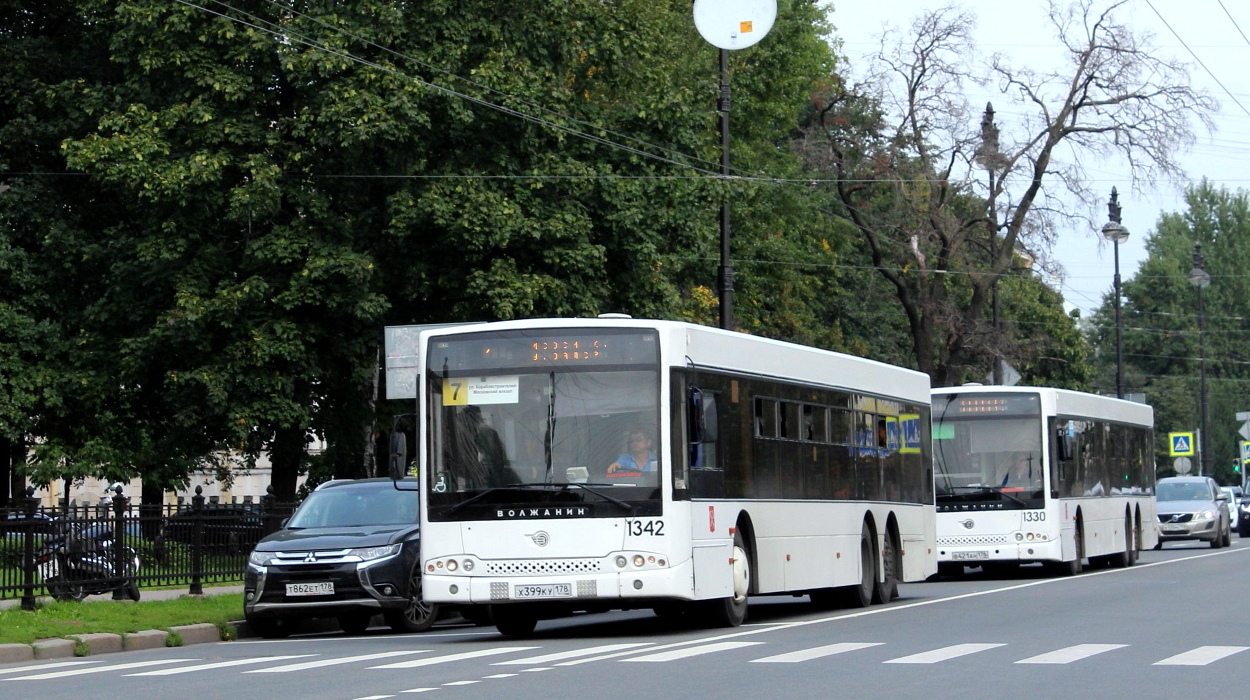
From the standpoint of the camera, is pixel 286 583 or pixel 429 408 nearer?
pixel 429 408

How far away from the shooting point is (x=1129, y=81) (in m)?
46.0

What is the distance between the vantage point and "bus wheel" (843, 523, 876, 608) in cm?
2172

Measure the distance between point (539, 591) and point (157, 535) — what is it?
7.98 metres

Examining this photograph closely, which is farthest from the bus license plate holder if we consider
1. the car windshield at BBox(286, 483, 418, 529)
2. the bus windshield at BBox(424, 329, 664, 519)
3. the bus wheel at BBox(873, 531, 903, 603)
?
the bus wheel at BBox(873, 531, 903, 603)

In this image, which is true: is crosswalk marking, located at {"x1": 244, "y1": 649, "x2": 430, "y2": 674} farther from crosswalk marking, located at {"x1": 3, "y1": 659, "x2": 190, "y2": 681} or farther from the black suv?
the black suv

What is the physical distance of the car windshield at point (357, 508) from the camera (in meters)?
20.5

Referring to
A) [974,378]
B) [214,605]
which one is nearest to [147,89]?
[214,605]

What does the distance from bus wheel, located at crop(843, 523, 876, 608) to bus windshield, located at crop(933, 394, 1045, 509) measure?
685 centimetres

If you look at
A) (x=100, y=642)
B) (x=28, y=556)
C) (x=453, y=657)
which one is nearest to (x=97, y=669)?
(x=100, y=642)

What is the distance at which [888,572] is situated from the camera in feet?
74.8

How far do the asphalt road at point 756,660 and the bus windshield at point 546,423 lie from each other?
1.33 m

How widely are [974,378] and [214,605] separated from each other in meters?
41.1

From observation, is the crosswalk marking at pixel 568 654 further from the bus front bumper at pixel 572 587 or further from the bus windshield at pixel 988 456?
the bus windshield at pixel 988 456

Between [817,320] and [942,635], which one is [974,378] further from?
[942,635]
